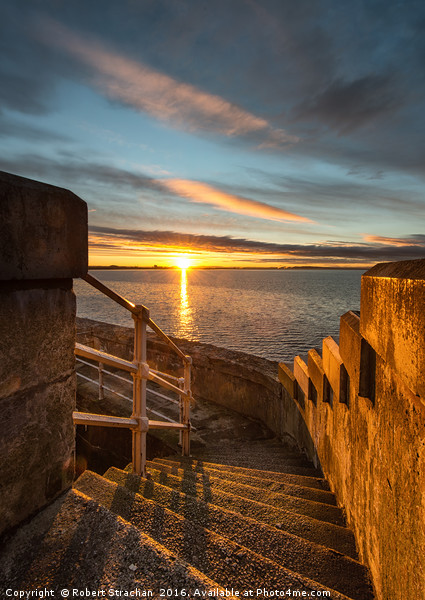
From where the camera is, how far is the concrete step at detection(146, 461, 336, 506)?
2.95 m

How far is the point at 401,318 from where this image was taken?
1.37m

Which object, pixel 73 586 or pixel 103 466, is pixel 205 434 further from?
pixel 73 586

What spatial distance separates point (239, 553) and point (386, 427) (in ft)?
3.38

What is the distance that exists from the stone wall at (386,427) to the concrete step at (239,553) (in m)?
0.20

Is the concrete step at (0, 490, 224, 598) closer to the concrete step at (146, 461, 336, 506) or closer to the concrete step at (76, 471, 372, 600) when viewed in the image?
the concrete step at (76, 471, 372, 600)

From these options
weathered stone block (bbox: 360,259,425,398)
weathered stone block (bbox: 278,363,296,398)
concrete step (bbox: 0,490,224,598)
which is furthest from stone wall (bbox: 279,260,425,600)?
weathered stone block (bbox: 278,363,296,398)

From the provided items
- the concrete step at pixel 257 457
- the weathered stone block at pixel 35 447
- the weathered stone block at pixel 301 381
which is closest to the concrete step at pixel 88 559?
the weathered stone block at pixel 35 447

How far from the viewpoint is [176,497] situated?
2445mm

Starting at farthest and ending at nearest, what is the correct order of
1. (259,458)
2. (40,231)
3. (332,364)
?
(259,458) → (332,364) → (40,231)

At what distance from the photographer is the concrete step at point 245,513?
222cm

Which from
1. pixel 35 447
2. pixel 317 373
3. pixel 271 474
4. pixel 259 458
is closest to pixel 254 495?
pixel 271 474

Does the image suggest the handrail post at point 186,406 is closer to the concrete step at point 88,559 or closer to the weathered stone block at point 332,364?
the weathered stone block at point 332,364

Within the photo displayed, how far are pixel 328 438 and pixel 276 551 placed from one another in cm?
149

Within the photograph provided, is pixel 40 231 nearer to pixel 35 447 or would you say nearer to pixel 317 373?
pixel 35 447
